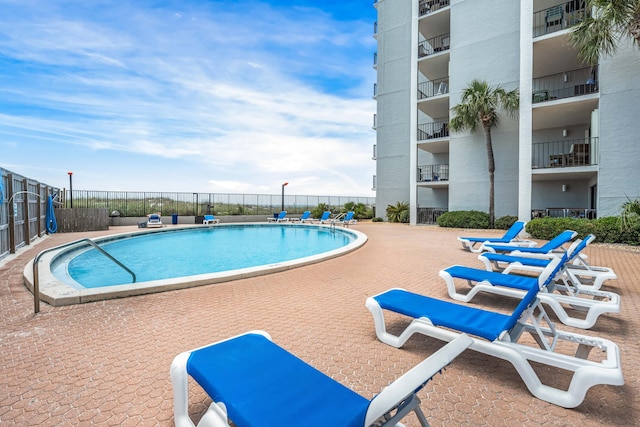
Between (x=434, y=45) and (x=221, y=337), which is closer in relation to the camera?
(x=221, y=337)

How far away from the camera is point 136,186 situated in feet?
72.8

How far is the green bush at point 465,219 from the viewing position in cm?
1658

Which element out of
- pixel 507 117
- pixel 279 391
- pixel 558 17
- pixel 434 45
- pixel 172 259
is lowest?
pixel 172 259

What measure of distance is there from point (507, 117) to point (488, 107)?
172 centimetres

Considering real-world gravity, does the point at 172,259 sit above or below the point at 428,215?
below

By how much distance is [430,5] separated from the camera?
2072 centimetres

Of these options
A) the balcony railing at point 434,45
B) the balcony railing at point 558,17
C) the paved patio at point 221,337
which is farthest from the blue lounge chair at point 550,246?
the balcony railing at point 434,45

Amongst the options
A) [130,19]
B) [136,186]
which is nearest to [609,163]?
[130,19]

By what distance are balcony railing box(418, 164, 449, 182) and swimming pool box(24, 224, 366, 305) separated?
786 cm

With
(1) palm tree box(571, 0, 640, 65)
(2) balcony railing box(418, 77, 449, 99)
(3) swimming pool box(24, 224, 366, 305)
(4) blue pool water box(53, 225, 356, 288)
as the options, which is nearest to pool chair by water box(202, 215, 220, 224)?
(3) swimming pool box(24, 224, 366, 305)

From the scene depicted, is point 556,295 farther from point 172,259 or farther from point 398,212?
point 398,212

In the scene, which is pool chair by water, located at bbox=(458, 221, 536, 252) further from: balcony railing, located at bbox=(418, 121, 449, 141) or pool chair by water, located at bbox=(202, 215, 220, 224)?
pool chair by water, located at bbox=(202, 215, 220, 224)

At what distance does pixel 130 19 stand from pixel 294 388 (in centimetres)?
1393

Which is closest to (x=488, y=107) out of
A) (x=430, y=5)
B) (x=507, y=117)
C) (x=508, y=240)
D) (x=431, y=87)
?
(x=507, y=117)
